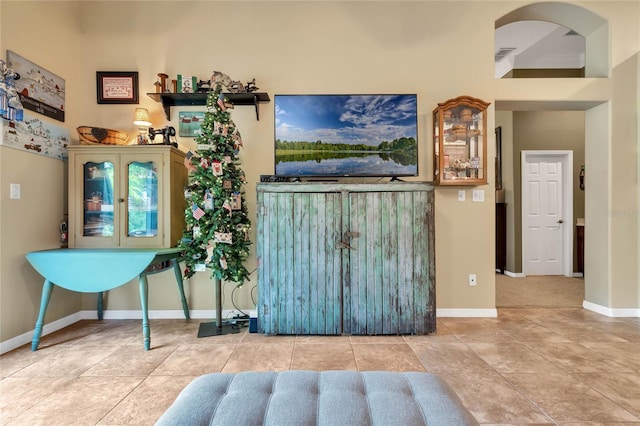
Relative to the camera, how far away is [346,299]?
9.02 ft

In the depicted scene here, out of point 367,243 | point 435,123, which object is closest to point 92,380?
point 367,243

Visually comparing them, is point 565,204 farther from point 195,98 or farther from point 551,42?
point 195,98

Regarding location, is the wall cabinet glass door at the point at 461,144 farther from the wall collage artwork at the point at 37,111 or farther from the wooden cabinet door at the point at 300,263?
the wall collage artwork at the point at 37,111

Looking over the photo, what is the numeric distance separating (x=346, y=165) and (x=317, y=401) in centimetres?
245

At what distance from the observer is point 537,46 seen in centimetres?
499

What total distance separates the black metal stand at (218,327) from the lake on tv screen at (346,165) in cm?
130

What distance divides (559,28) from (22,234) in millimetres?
6816

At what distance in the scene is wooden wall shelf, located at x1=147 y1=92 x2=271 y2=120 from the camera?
315cm

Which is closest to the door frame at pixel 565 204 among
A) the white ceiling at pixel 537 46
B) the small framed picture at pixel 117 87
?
the white ceiling at pixel 537 46

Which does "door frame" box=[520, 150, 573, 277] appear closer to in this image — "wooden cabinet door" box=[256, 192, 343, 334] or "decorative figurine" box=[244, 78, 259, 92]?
"wooden cabinet door" box=[256, 192, 343, 334]

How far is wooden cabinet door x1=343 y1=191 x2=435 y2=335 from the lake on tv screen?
0.54 metres

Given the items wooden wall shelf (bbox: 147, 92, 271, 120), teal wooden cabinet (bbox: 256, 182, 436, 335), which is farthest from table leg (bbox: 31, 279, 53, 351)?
wooden wall shelf (bbox: 147, 92, 271, 120)

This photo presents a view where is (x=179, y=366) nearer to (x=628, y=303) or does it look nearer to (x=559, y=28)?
(x=628, y=303)

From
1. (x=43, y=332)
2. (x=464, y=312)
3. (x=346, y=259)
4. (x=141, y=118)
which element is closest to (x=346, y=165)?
(x=346, y=259)
